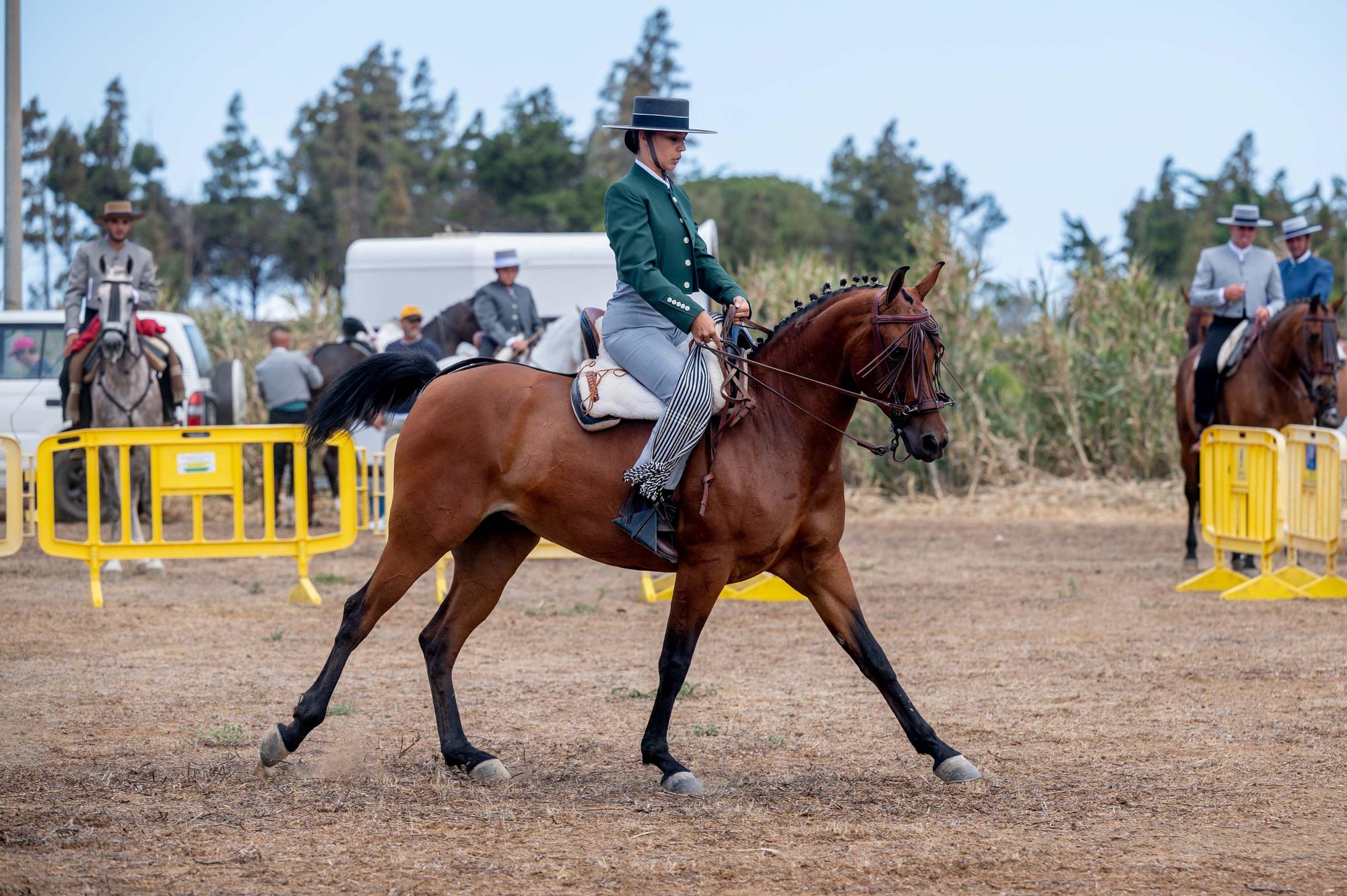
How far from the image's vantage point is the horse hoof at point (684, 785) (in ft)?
17.3

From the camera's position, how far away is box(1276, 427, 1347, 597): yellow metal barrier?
9719 millimetres

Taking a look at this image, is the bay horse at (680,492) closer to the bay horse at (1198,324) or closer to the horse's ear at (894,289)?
the horse's ear at (894,289)

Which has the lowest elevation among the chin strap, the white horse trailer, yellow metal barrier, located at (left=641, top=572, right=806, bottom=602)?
yellow metal barrier, located at (left=641, top=572, right=806, bottom=602)

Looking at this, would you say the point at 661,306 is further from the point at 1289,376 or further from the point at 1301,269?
the point at 1301,269

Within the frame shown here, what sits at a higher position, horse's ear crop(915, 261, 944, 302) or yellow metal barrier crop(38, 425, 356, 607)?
horse's ear crop(915, 261, 944, 302)

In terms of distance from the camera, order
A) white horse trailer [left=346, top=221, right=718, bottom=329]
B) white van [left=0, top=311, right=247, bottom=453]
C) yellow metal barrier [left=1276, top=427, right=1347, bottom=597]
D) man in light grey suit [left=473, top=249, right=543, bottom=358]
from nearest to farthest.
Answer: yellow metal barrier [left=1276, top=427, right=1347, bottom=597], man in light grey suit [left=473, top=249, right=543, bottom=358], white van [left=0, top=311, right=247, bottom=453], white horse trailer [left=346, top=221, right=718, bottom=329]

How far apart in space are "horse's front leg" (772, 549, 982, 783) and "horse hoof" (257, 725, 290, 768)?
2.13 m

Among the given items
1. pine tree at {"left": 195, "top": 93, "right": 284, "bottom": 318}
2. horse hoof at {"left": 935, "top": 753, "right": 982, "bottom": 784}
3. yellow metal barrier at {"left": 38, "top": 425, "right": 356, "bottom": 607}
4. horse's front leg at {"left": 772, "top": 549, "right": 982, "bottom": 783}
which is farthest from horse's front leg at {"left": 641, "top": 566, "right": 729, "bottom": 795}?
pine tree at {"left": 195, "top": 93, "right": 284, "bottom": 318}

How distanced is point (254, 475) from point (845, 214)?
36705 mm

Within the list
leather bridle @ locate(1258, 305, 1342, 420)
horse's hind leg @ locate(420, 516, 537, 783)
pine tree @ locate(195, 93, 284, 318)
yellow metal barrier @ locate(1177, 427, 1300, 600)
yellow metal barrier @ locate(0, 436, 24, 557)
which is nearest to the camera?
horse's hind leg @ locate(420, 516, 537, 783)

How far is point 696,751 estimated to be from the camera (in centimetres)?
603

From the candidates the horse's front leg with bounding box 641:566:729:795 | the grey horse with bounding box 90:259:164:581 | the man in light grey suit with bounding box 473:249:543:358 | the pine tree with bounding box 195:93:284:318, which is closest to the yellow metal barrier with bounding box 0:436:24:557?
the grey horse with bounding box 90:259:164:581

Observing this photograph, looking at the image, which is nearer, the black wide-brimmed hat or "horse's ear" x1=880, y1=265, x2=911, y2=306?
"horse's ear" x1=880, y1=265, x2=911, y2=306

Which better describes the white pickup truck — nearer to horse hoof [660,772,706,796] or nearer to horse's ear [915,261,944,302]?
horse hoof [660,772,706,796]
